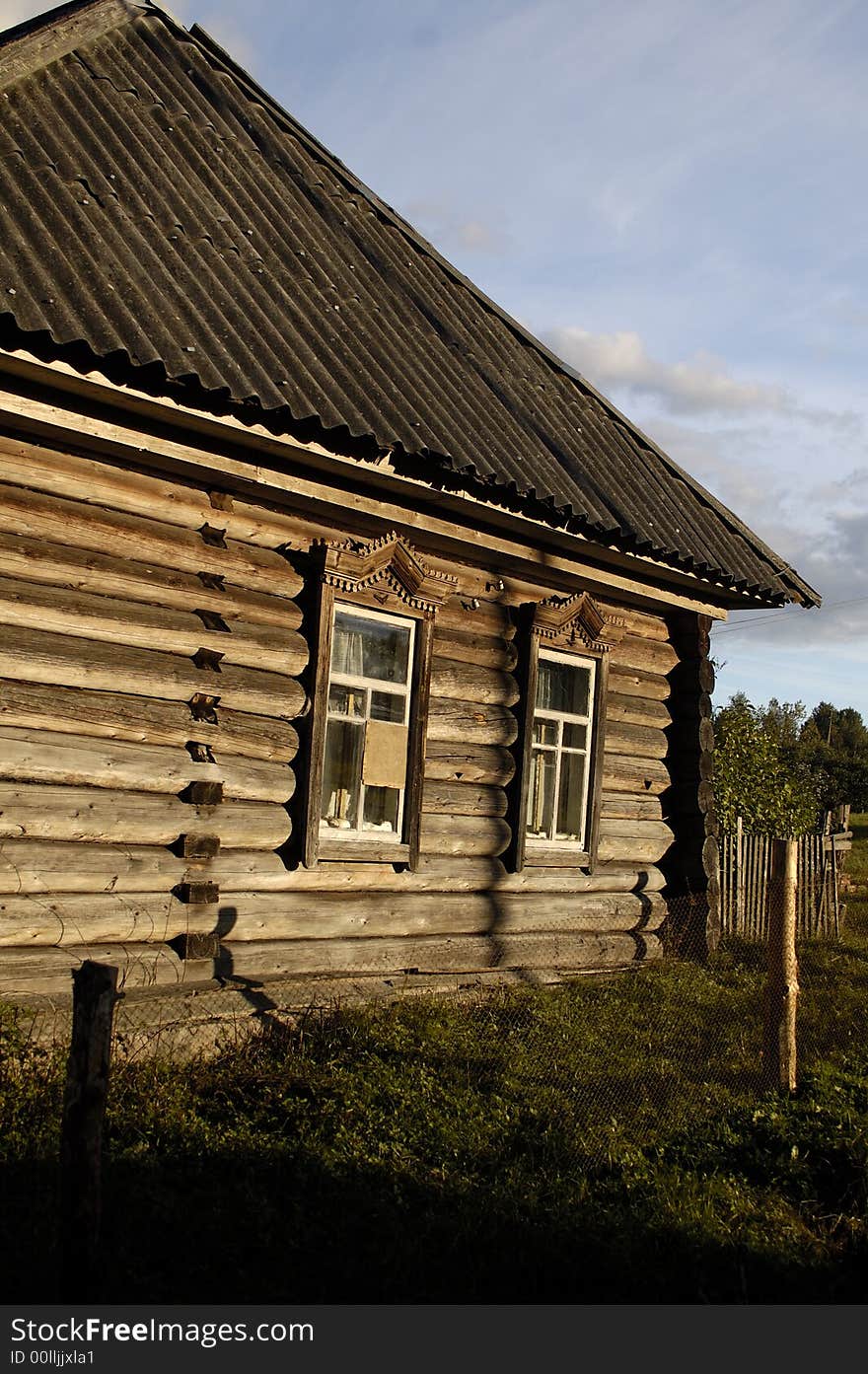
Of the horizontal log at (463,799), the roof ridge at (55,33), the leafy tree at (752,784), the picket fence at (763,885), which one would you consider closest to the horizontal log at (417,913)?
the horizontal log at (463,799)

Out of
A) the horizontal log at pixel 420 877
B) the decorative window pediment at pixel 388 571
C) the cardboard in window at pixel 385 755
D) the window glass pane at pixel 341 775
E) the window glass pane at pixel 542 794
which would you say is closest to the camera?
the horizontal log at pixel 420 877

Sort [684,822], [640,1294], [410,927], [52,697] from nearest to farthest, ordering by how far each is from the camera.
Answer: [640,1294] < [52,697] < [410,927] < [684,822]

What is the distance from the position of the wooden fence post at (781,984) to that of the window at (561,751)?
8.95ft

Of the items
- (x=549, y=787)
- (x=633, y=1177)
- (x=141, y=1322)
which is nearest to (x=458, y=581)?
(x=549, y=787)

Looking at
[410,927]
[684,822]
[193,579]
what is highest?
[193,579]

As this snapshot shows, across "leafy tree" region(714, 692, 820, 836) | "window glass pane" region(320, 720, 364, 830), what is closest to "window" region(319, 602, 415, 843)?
"window glass pane" region(320, 720, 364, 830)

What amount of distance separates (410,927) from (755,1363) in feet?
14.4

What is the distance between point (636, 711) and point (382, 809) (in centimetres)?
288

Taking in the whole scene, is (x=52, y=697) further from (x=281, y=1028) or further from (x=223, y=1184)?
(x=223, y=1184)

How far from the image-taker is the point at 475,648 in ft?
27.5

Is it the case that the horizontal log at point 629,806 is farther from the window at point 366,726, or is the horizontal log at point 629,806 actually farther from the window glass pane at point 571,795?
the window at point 366,726

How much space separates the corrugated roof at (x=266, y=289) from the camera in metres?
6.31

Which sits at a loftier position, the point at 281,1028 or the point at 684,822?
the point at 684,822

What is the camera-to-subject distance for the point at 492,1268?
3.99 meters
